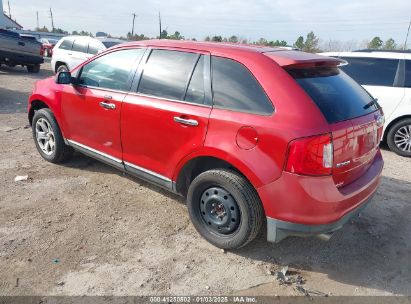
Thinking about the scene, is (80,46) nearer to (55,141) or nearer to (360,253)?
(55,141)

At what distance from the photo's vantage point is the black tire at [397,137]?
6.42 metres

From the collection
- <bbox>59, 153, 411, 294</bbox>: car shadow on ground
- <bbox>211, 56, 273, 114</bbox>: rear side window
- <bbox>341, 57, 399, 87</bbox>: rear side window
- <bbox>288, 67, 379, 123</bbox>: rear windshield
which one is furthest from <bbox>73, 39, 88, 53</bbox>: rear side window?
<bbox>288, 67, 379, 123</bbox>: rear windshield

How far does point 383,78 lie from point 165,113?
16.3 feet

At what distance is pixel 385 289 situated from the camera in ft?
9.62

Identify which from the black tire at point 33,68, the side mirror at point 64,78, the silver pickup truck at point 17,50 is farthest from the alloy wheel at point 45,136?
the black tire at point 33,68

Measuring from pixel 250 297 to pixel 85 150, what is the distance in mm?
2733

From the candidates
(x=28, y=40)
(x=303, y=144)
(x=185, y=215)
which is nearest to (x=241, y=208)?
(x=303, y=144)

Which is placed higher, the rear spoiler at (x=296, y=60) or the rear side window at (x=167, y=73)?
the rear spoiler at (x=296, y=60)

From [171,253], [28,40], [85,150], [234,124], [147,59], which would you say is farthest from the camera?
[28,40]

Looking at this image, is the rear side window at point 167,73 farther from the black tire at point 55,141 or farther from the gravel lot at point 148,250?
the black tire at point 55,141

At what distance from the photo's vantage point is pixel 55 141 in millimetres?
4840

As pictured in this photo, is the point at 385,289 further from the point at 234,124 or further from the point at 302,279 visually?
the point at 234,124

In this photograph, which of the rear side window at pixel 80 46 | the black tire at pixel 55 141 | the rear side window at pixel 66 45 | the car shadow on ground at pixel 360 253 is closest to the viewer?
the car shadow on ground at pixel 360 253

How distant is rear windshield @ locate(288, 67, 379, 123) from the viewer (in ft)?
9.36
